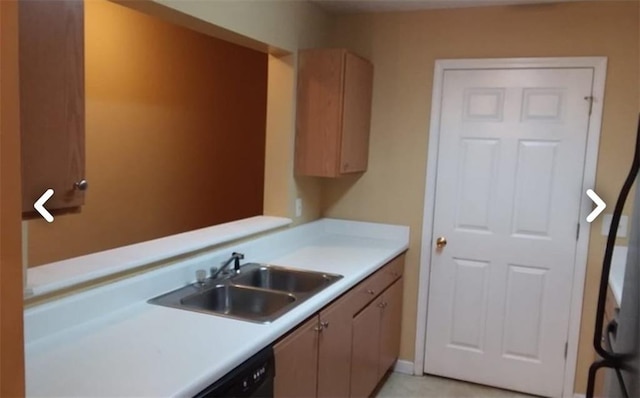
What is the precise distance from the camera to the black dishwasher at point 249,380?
154cm

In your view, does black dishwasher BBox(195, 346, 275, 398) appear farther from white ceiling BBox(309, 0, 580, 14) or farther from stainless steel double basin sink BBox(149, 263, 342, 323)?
white ceiling BBox(309, 0, 580, 14)

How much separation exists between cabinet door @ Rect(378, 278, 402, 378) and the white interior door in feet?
0.75

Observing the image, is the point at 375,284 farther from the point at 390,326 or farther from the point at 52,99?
the point at 52,99

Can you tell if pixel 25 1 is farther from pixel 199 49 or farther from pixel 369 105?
pixel 199 49

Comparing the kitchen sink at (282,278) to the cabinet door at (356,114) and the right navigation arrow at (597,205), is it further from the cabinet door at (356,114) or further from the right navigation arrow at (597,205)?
the right navigation arrow at (597,205)

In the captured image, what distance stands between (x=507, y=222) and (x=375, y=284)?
3.26 feet

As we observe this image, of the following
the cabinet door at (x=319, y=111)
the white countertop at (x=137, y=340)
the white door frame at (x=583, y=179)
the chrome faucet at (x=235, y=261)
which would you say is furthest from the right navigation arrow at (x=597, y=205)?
the chrome faucet at (x=235, y=261)

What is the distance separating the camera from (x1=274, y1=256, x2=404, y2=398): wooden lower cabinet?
203 cm

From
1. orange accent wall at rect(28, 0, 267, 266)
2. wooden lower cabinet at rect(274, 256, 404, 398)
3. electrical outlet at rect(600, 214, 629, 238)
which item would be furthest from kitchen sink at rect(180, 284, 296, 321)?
electrical outlet at rect(600, 214, 629, 238)

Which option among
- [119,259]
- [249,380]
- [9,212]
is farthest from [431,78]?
[9,212]

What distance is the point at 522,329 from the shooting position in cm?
335

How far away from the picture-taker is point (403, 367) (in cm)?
364

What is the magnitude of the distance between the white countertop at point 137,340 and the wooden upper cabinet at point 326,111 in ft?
2.96

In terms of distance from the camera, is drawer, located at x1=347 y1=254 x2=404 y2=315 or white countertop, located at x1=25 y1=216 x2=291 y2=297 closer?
white countertop, located at x1=25 y1=216 x2=291 y2=297
